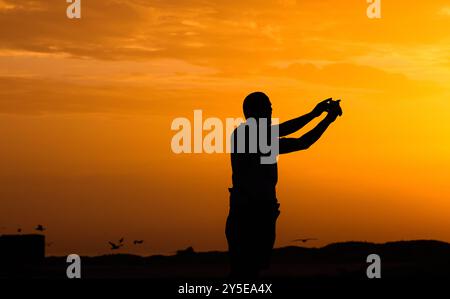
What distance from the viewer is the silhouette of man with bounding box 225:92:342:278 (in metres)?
18.7

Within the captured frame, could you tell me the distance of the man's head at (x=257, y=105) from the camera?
18672 mm

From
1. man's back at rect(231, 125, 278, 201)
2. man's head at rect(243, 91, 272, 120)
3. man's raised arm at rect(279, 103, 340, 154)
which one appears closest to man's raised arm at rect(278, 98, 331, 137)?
man's raised arm at rect(279, 103, 340, 154)

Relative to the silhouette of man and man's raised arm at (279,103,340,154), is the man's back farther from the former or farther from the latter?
man's raised arm at (279,103,340,154)

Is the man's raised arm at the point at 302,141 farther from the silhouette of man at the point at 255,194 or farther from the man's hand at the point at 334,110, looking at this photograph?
the man's hand at the point at 334,110

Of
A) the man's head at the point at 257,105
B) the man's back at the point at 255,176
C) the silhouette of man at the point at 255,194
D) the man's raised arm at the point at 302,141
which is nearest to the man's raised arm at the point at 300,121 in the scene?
the silhouette of man at the point at 255,194

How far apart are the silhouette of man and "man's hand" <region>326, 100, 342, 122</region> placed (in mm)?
125

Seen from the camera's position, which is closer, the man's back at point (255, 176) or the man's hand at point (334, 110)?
the man's back at point (255, 176)

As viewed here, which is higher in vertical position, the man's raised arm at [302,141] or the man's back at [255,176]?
the man's raised arm at [302,141]

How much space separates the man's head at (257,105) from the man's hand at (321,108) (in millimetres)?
1042
